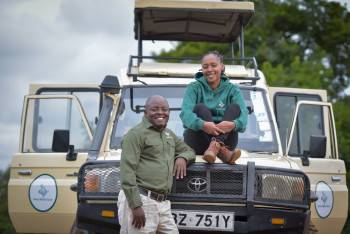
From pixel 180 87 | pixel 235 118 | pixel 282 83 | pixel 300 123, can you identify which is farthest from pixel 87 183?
pixel 282 83

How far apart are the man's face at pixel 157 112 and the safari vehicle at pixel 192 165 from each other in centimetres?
64

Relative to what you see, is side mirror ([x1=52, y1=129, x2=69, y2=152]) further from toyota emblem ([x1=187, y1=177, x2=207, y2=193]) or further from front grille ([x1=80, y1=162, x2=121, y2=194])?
toyota emblem ([x1=187, y1=177, x2=207, y2=193])

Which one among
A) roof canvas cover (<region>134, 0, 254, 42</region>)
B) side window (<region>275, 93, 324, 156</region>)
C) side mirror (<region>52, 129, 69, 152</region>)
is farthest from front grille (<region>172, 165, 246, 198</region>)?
roof canvas cover (<region>134, 0, 254, 42</region>)

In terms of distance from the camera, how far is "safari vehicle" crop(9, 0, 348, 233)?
7.47m

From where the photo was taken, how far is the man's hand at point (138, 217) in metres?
6.77

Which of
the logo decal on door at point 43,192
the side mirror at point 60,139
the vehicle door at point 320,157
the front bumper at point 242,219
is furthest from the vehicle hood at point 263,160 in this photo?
the logo decal on door at point 43,192

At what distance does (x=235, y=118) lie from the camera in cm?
775

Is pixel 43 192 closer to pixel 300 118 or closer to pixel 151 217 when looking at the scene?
pixel 151 217

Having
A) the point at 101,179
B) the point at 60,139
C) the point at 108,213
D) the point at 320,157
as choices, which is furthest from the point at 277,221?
the point at 60,139

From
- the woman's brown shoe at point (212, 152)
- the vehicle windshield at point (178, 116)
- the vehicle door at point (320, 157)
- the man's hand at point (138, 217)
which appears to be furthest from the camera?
the vehicle door at point (320, 157)

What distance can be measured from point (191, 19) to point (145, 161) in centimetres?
487

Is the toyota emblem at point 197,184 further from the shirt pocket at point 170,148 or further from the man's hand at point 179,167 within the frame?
the shirt pocket at point 170,148

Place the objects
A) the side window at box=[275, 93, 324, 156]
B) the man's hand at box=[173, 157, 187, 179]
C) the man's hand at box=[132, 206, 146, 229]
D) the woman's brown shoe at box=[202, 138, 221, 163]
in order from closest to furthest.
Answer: the man's hand at box=[132, 206, 146, 229] → the man's hand at box=[173, 157, 187, 179] → the woman's brown shoe at box=[202, 138, 221, 163] → the side window at box=[275, 93, 324, 156]

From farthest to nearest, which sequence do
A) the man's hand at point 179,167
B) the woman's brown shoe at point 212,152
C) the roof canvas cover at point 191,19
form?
the roof canvas cover at point 191,19 < the woman's brown shoe at point 212,152 < the man's hand at point 179,167
